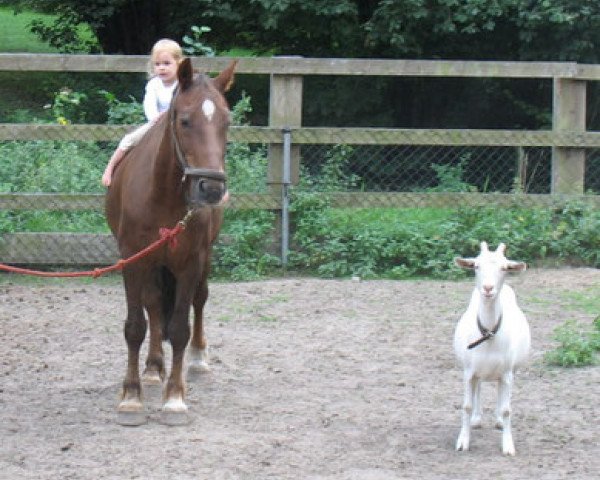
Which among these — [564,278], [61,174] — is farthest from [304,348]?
[61,174]

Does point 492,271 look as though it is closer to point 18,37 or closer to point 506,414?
point 506,414

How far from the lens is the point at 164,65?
7.38 m

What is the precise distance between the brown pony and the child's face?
48 centimetres

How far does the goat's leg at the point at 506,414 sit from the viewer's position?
19.7 ft

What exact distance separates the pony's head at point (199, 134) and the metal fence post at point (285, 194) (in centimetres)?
457

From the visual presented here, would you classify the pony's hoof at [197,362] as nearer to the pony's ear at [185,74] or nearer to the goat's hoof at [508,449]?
the pony's ear at [185,74]

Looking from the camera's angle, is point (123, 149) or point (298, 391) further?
point (123, 149)

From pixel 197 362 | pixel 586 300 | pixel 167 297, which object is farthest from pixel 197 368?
pixel 586 300

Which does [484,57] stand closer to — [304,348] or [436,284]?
[436,284]

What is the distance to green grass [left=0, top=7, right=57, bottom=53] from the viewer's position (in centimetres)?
2314

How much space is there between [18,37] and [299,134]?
16.3 m

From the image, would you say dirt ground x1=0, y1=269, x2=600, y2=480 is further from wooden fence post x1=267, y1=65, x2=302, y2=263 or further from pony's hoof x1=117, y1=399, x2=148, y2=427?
wooden fence post x1=267, y1=65, x2=302, y2=263

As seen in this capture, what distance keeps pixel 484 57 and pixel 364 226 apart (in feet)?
16.3

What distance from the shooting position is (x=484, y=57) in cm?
1547
